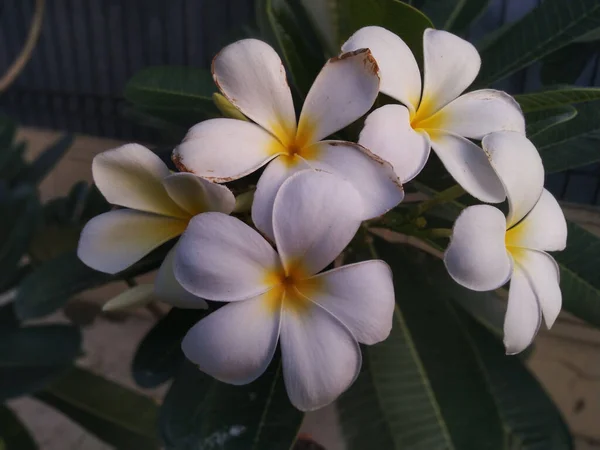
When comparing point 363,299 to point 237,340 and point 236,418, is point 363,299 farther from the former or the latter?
point 236,418

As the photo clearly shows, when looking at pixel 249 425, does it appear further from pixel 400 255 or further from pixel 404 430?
pixel 400 255

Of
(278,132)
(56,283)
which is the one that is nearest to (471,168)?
(278,132)

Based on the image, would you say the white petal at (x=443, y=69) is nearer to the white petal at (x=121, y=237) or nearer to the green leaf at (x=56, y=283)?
the white petal at (x=121, y=237)

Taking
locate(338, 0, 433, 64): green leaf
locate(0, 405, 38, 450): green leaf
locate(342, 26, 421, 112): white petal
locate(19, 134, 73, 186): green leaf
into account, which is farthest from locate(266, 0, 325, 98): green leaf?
locate(0, 405, 38, 450): green leaf

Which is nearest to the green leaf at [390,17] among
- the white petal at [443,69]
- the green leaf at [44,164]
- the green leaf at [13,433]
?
the white petal at [443,69]

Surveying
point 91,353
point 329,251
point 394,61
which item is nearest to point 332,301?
point 329,251

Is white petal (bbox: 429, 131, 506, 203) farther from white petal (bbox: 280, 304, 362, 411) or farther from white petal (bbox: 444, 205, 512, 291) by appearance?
white petal (bbox: 280, 304, 362, 411)
